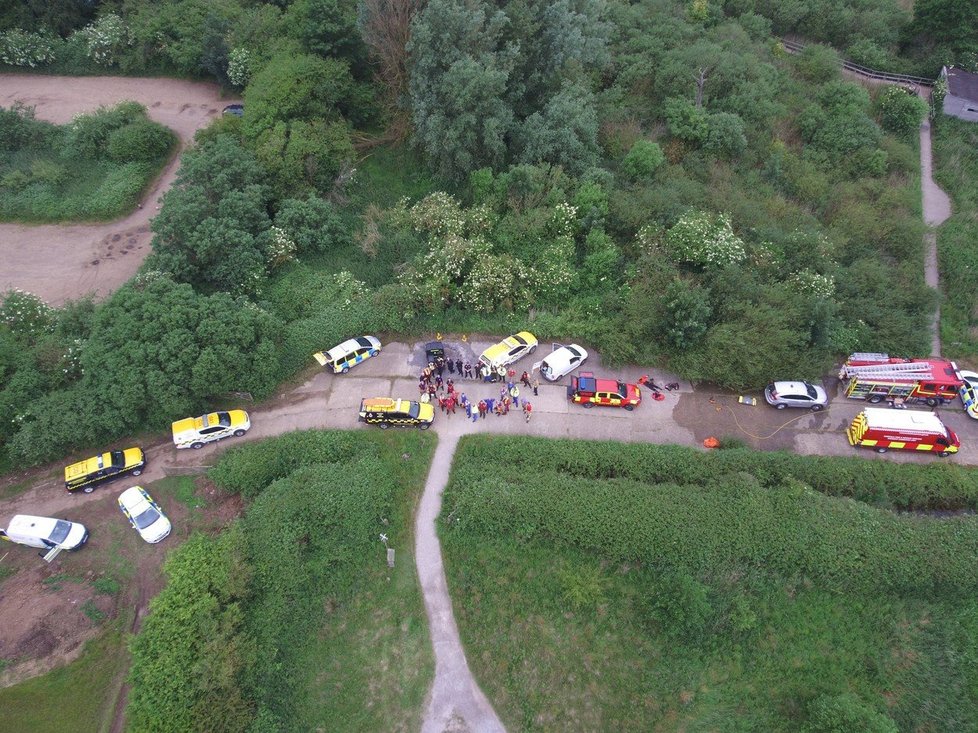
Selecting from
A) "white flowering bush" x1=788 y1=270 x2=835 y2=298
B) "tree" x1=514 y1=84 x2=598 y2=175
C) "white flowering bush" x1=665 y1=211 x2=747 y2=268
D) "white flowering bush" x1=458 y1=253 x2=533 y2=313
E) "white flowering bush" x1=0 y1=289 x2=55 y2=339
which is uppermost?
"tree" x1=514 y1=84 x2=598 y2=175

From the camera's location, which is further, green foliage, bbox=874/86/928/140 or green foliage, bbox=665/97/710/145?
green foliage, bbox=874/86/928/140

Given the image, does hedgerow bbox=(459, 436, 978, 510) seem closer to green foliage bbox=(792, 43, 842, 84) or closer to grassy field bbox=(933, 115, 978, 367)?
grassy field bbox=(933, 115, 978, 367)

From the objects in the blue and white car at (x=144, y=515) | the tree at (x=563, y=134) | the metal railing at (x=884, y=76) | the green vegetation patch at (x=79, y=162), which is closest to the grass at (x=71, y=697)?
the blue and white car at (x=144, y=515)

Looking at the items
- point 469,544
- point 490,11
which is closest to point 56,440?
point 469,544

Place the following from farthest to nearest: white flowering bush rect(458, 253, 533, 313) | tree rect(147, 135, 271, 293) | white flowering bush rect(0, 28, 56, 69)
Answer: white flowering bush rect(0, 28, 56, 69) < tree rect(147, 135, 271, 293) < white flowering bush rect(458, 253, 533, 313)

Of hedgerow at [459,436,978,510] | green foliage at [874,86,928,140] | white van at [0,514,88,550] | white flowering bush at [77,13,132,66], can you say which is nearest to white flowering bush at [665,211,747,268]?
hedgerow at [459,436,978,510]

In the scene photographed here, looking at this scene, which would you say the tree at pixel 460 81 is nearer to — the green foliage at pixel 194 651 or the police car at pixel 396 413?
the police car at pixel 396 413

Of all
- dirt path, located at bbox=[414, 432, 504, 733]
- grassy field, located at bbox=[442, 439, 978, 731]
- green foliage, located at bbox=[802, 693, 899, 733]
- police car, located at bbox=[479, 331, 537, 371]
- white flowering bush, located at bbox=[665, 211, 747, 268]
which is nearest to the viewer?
green foliage, located at bbox=[802, 693, 899, 733]

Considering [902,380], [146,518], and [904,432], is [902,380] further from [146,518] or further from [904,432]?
[146,518]
